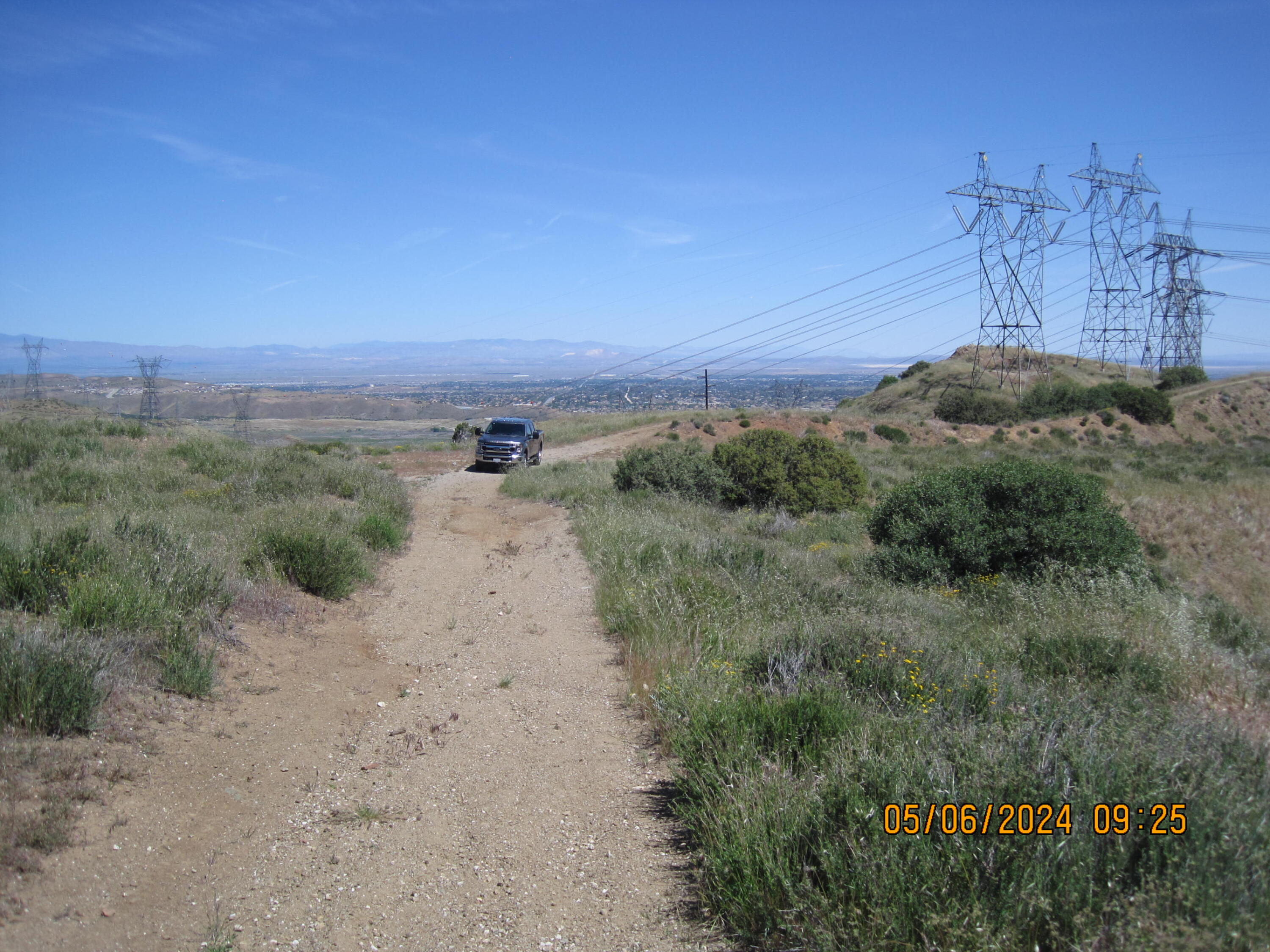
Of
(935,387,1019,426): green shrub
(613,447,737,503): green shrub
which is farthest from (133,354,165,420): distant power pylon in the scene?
(935,387,1019,426): green shrub

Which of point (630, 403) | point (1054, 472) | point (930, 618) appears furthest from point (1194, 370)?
point (930, 618)

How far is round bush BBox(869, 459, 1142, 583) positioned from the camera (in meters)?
12.2

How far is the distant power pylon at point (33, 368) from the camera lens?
103 feet

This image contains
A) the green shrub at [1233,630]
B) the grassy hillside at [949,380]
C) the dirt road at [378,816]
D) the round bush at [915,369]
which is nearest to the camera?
the dirt road at [378,816]

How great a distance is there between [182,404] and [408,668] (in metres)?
38.6

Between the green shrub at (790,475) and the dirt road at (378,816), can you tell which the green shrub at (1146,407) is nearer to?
the green shrub at (790,475)

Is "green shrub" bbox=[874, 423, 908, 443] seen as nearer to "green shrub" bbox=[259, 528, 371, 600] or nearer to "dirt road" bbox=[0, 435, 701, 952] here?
"green shrub" bbox=[259, 528, 371, 600]

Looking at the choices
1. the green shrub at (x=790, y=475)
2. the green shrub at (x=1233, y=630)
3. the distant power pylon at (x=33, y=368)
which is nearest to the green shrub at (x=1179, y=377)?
the green shrub at (x=790, y=475)

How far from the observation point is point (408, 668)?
25.3 ft

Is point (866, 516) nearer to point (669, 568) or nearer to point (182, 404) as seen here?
point (669, 568)

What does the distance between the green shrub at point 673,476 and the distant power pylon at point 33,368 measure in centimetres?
2570

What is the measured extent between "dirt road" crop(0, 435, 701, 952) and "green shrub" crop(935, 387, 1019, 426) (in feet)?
162

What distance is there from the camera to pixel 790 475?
20266mm
